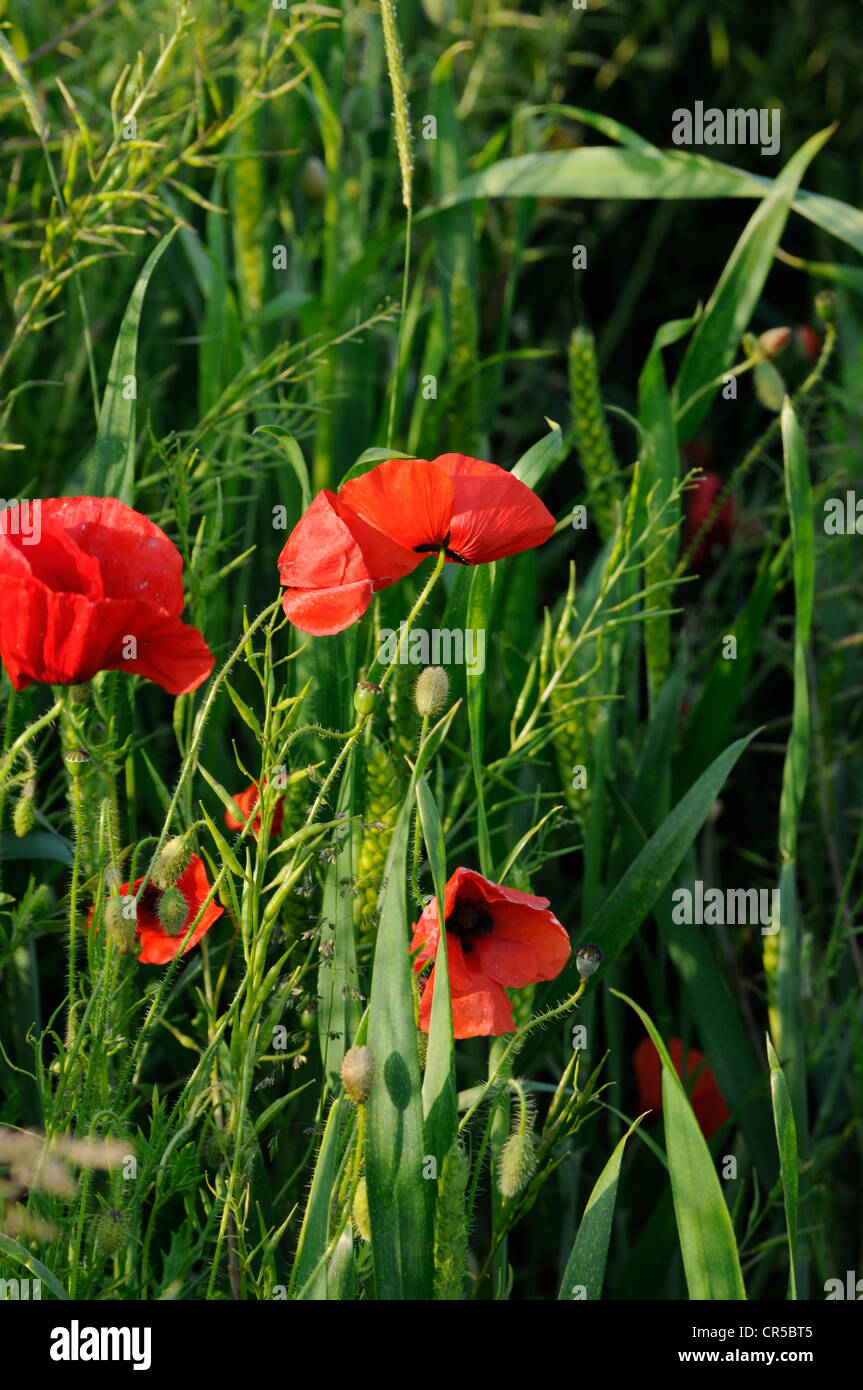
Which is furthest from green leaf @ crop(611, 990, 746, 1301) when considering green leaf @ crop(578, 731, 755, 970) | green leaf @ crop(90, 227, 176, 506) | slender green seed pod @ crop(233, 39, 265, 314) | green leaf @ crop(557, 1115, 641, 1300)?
slender green seed pod @ crop(233, 39, 265, 314)

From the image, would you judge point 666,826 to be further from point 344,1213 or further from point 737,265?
point 737,265

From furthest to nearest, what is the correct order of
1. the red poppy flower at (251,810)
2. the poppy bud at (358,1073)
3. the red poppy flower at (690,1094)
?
the red poppy flower at (690,1094)
the red poppy flower at (251,810)
the poppy bud at (358,1073)

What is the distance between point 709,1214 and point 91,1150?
0.72ft

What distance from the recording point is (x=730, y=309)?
0.72 m

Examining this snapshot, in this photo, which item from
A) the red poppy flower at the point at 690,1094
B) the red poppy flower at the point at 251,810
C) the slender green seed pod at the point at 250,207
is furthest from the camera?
the slender green seed pod at the point at 250,207

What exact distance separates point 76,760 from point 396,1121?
0.54 ft

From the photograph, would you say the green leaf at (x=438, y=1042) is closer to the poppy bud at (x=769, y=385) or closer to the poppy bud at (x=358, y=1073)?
the poppy bud at (x=358, y=1073)

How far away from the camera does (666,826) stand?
1.86ft

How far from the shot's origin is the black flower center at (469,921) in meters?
0.47

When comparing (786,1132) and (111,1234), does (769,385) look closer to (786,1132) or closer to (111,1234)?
(786,1132)

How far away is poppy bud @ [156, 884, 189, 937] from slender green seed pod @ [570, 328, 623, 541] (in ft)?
1.14

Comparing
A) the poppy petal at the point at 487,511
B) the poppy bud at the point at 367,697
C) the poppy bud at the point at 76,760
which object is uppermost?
the poppy petal at the point at 487,511

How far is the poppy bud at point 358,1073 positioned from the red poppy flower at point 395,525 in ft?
0.48

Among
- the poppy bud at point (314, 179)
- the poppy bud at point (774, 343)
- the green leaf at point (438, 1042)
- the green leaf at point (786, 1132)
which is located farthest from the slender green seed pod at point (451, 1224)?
the poppy bud at point (314, 179)
